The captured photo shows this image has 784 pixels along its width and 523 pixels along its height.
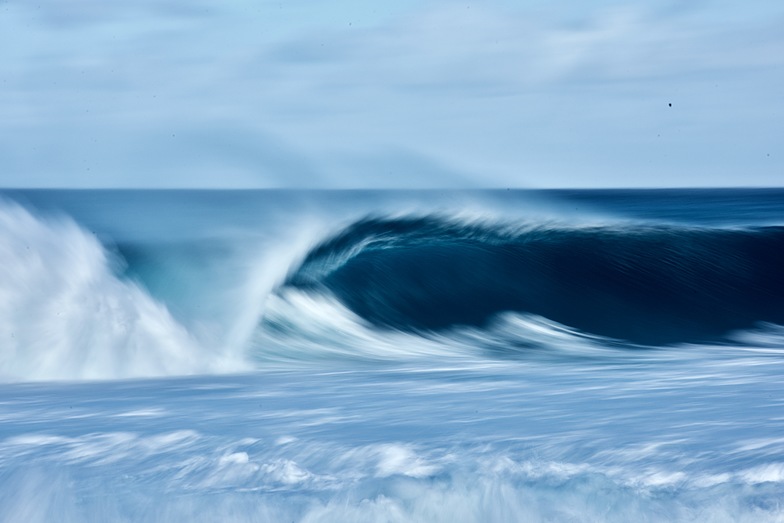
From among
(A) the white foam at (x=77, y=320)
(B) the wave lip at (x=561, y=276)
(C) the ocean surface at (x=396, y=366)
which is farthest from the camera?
(B) the wave lip at (x=561, y=276)

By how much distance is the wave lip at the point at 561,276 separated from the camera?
27.9 ft

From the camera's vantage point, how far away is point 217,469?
12.5 feet

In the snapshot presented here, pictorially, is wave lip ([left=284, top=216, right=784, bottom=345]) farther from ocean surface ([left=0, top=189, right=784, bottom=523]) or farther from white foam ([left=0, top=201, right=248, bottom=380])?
white foam ([left=0, top=201, right=248, bottom=380])

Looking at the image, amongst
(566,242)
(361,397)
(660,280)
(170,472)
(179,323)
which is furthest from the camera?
(566,242)

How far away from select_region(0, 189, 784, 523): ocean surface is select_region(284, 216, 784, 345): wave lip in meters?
0.04

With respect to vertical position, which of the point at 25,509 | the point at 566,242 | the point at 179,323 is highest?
the point at 566,242

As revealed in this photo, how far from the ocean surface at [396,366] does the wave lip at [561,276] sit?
4 centimetres

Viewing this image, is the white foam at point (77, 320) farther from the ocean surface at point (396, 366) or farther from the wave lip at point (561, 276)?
the wave lip at point (561, 276)

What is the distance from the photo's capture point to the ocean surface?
3.56 meters

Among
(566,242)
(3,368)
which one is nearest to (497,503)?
(3,368)

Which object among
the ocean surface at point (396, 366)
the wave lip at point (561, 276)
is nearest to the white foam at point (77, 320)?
the ocean surface at point (396, 366)

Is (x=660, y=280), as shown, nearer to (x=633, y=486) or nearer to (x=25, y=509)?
(x=633, y=486)

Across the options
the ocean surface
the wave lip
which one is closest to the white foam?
the ocean surface

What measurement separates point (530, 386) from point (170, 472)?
2256mm
